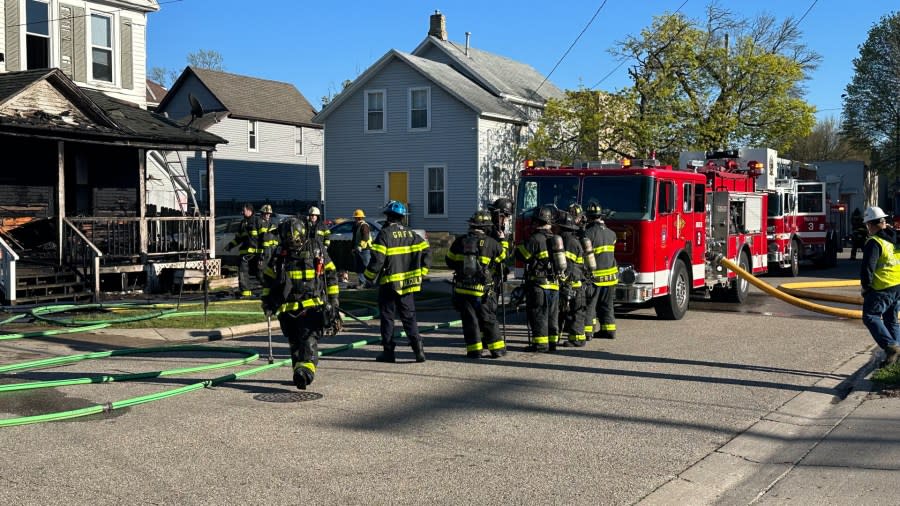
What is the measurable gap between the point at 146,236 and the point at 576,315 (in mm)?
10470

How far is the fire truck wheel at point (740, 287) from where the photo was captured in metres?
16.9

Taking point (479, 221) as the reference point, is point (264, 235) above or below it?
below

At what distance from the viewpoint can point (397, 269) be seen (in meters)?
9.95

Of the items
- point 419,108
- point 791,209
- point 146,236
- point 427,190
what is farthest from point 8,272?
point 419,108

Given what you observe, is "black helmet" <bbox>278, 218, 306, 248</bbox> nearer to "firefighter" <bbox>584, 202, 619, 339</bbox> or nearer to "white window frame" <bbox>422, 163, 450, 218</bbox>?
"firefighter" <bbox>584, 202, 619, 339</bbox>

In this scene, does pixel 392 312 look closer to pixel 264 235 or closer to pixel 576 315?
pixel 576 315

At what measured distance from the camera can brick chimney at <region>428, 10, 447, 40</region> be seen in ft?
124

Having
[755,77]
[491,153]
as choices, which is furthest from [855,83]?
[491,153]

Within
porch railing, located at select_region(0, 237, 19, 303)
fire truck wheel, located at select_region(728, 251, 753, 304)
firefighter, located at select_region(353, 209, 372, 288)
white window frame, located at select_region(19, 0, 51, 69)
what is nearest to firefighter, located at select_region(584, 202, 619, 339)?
fire truck wheel, located at select_region(728, 251, 753, 304)

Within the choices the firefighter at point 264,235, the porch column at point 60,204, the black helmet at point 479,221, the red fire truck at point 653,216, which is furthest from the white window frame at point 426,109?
the black helmet at point 479,221

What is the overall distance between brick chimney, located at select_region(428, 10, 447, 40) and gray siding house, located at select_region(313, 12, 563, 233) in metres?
2.54

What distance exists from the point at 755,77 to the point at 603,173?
64.5ft

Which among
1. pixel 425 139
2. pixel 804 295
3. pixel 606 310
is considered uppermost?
pixel 425 139

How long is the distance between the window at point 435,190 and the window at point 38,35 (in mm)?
14626
